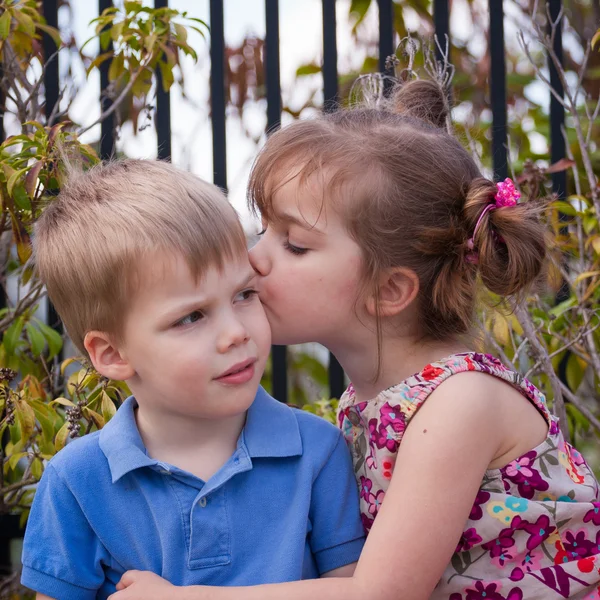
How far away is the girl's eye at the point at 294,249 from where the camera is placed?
1.77 m

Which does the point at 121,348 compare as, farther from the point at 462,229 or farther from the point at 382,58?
the point at 382,58

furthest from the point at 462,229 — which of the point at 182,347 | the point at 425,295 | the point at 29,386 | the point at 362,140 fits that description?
the point at 29,386

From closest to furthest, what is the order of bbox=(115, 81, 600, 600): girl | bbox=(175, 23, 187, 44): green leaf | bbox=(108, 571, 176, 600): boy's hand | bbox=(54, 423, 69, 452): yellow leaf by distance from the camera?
bbox=(108, 571, 176, 600): boy's hand, bbox=(115, 81, 600, 600): girl, bbox=(54, 423, 69, 452): yellow leaf, bbox=(175, 23, 187, 44): green leaf

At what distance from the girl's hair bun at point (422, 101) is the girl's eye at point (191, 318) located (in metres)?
0.80

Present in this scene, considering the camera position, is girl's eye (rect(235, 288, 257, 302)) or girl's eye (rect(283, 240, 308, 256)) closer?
girl's eye (rect(235, 288, 257, 302))

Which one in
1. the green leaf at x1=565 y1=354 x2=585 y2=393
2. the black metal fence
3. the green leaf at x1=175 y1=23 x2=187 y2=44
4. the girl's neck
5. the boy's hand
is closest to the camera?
the boy's hand

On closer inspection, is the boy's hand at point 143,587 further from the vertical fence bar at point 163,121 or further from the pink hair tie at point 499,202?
the vertical fence bar at point 163,121

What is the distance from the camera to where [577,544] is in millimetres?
1745

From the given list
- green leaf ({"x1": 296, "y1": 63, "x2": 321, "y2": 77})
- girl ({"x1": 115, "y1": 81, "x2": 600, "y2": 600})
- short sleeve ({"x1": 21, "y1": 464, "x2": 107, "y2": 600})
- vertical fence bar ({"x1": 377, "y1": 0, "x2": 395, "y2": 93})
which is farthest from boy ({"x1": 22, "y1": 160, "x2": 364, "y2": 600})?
green leaf ({"x1": 296, "y1": 63, "x2": 321, "y2": 77})

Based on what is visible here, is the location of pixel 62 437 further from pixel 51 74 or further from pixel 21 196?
pixel 51 74

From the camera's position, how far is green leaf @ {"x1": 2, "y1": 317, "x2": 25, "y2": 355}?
2396 mm

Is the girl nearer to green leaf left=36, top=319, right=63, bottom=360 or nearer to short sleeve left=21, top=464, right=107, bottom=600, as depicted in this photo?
short sleeve left=21, top=464, right=107, bottom=600

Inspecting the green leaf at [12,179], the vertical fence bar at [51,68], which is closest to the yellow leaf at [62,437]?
the green leaf at [12,179]

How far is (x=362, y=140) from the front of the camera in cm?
180
